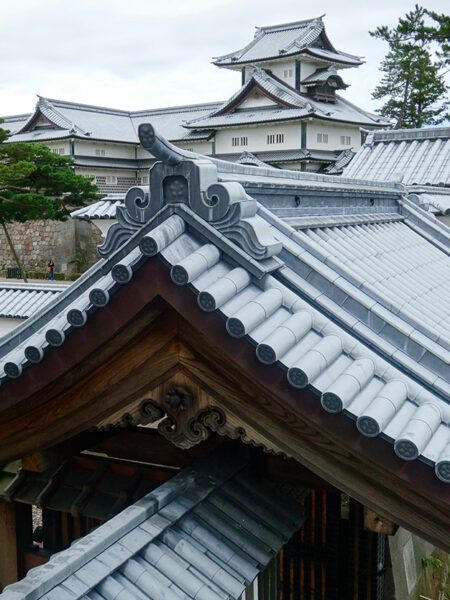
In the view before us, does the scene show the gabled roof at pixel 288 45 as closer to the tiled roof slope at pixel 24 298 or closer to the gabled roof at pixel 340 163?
the gabled roof at pixel 340 163

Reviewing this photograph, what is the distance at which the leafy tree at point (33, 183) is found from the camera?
858 inches

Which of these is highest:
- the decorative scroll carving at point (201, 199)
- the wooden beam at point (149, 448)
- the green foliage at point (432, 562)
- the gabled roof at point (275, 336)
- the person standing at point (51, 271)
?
the decorative scroll carving at point (201, 199)

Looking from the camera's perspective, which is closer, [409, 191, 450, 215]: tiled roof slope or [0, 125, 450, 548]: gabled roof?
[0, 125, 450, 548]: gabled roof

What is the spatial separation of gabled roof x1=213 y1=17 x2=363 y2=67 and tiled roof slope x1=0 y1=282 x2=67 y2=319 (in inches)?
949

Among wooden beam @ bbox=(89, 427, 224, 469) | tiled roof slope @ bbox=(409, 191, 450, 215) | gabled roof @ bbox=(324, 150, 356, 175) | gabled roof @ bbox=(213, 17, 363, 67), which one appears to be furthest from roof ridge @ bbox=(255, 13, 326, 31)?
wooden beam @ bbox=(89, 427, 224, 469)

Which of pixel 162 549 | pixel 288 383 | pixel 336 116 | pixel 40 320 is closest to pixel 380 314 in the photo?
pixel 288 383

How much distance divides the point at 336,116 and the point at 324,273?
3063cm

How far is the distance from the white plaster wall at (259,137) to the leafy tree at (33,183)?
11014 millimetres

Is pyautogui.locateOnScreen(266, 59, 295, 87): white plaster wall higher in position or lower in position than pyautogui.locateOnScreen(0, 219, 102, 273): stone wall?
higher

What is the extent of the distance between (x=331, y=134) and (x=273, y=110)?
332 centimetres

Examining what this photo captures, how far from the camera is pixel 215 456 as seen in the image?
2863 millimetres

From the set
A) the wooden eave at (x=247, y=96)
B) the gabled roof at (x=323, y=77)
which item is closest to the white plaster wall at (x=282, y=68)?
the gabled roof at (x=323, y=77)

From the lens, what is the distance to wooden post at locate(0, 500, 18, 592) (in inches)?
134

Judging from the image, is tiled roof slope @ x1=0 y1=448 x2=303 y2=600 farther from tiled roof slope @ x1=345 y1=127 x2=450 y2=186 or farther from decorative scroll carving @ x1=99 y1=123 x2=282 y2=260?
tiled roof slope @ x1=345 y1=127 x2=450 y2=186
